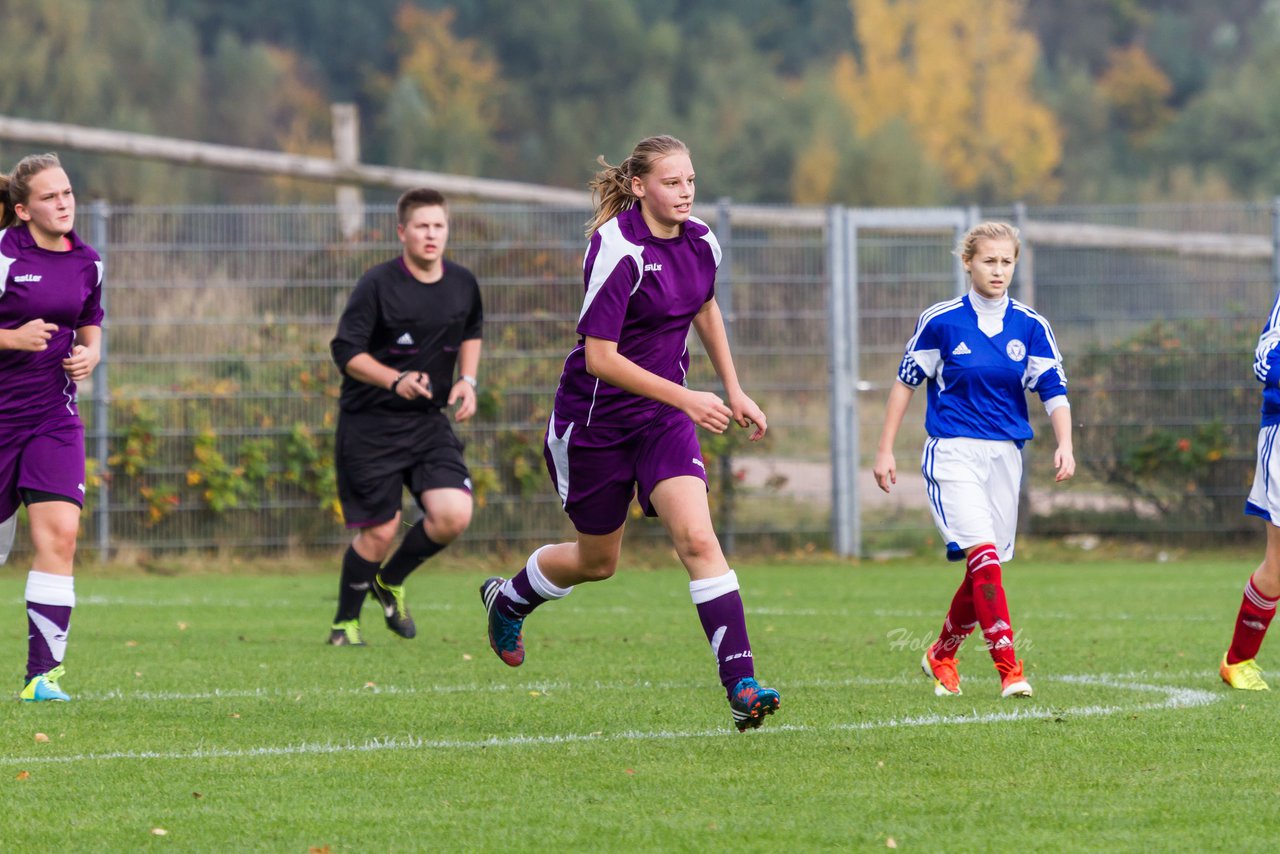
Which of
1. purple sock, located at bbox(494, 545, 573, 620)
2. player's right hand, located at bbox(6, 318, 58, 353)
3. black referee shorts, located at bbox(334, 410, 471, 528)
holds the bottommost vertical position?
purple sock, located at bbox(494, 545, 573, 620)

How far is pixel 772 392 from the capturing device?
15172 millimetres

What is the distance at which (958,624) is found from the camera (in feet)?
25.1

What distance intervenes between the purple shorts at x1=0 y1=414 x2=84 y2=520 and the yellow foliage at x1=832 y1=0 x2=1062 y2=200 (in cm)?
6226

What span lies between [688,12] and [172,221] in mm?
67843

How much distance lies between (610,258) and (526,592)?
1624mm

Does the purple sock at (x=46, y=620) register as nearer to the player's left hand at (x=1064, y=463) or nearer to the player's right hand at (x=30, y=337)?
the player's right hand at (x=30, y=337)

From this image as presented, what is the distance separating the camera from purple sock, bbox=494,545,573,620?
721 centimetres

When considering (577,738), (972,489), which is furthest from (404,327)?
(577,738)

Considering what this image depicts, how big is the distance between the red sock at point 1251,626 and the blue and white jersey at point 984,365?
1136 mm

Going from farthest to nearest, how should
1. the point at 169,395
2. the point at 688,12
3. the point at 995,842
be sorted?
the point at 688,12
the point at 169,395
the point at 995,842

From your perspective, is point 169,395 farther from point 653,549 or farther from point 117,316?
point 653,549

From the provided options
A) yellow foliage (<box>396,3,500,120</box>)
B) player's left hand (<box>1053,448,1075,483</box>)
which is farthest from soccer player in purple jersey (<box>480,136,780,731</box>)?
Answer: yellow foliage (<box>396,3,500,120</box>)

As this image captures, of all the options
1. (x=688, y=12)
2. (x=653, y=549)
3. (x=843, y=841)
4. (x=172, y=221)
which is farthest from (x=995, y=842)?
(x=688, y=12)

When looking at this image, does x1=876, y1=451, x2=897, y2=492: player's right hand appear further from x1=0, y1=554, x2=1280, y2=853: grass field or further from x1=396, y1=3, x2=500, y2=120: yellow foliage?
x1=396, y1=3, x2=500, y2=120: yellow foliage
